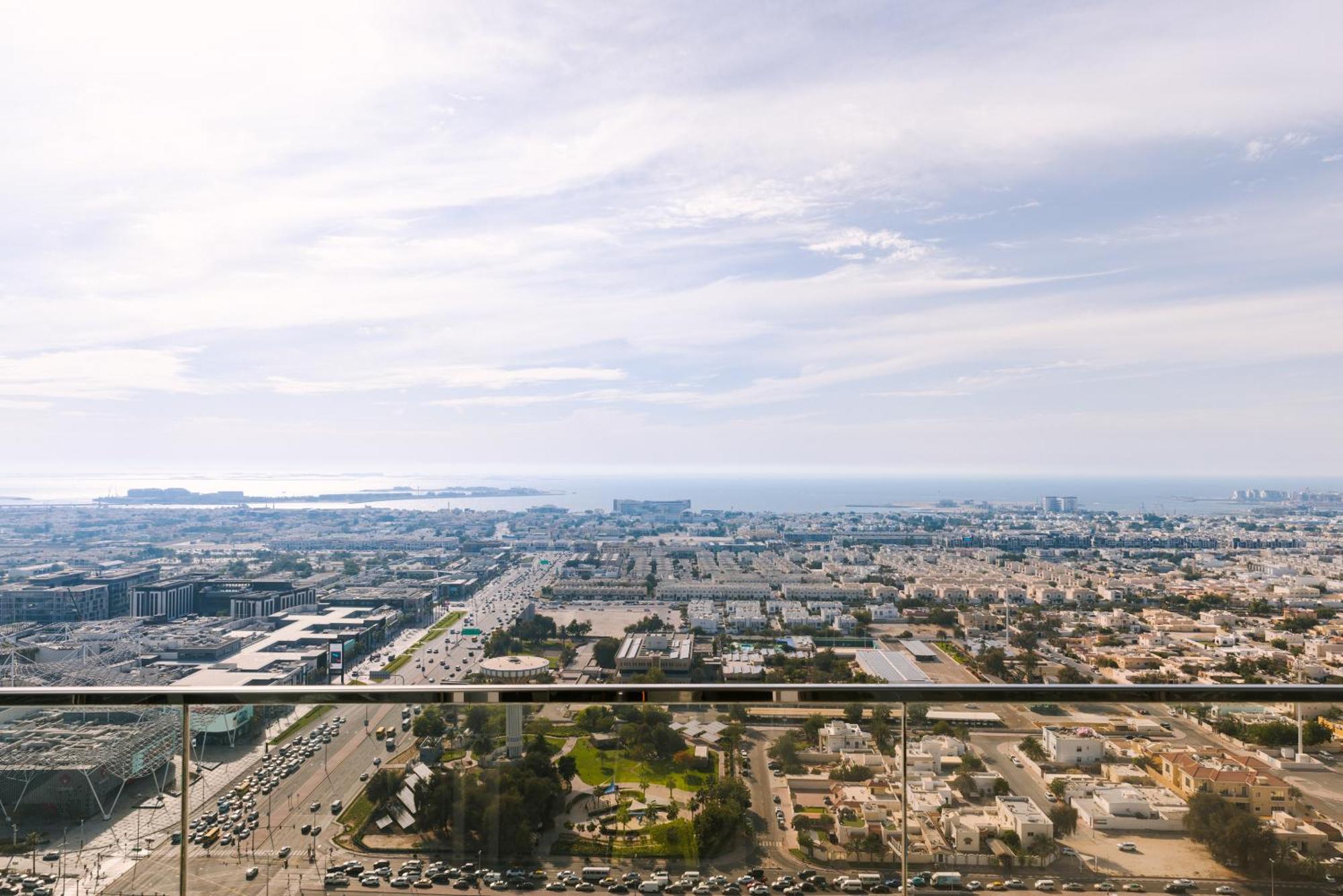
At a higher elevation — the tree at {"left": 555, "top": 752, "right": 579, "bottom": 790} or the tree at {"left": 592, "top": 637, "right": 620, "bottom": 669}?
the tree at {"left": 555, "top": 752, "right": 579, "bottom": 790}

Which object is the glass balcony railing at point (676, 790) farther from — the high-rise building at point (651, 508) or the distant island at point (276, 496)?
the high-rise building at point (651, 508)

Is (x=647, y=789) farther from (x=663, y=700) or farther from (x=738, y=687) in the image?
(x=738, y=687)

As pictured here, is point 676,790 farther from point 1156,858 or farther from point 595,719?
point 1156,858

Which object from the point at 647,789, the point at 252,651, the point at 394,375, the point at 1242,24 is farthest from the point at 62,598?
the point at 1242,24

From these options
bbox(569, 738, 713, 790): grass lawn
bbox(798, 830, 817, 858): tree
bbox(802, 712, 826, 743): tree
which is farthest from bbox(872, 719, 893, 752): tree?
bbox(569, 738, 713, 790): grass lawn

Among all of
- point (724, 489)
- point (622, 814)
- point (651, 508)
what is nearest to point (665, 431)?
point (651, 508)

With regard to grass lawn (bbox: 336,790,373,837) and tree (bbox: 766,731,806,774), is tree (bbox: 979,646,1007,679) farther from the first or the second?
grass lawn (bbox: 336,790,373,837)
